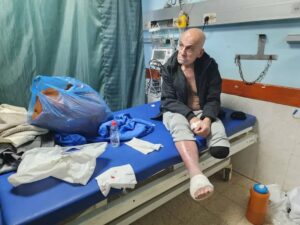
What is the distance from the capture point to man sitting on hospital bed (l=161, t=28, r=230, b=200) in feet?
4.10

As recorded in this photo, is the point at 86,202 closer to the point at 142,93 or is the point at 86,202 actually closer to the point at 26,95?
the point at 26,95

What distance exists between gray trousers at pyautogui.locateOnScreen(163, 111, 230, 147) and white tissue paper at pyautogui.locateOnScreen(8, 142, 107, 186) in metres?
0.51

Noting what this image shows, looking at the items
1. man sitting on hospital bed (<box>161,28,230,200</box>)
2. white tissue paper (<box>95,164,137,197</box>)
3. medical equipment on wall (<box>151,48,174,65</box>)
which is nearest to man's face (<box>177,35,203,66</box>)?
man sitting on hospital bed (<box>161,28,230,200</box>)

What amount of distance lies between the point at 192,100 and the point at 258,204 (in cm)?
82

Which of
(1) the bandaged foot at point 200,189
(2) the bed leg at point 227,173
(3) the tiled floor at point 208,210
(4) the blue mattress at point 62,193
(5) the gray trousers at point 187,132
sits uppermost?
(5) the gray trousers at point 187,132

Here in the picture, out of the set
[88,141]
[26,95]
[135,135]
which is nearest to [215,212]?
[135,135]

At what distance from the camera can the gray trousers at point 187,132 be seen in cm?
127

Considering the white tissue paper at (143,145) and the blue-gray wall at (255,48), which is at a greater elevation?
the blue-gray wall at (255,48)

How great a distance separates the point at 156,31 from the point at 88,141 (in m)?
1.64

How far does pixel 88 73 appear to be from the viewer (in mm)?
2059

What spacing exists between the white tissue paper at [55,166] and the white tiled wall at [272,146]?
52.1 inches

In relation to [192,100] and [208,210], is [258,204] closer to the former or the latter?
[208,210]

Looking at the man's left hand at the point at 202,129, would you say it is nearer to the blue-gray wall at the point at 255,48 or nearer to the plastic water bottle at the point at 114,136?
the plastic water bottle at the point at 114,136

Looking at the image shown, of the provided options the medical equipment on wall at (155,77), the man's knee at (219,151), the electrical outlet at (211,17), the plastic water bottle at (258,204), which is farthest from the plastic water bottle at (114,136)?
the electrical outlet at (211,17)
